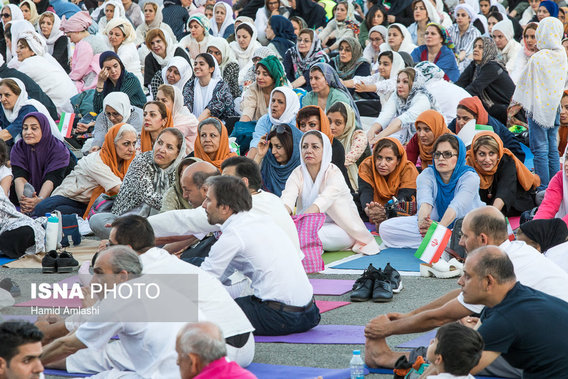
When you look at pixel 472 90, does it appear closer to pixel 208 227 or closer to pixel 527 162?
pixel 527 162

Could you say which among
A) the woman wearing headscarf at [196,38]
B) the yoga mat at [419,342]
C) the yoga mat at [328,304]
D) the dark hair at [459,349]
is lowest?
the yoga mat at [328,304]

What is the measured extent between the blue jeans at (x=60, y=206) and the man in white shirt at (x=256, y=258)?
315cm

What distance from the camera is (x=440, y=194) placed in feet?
23.1

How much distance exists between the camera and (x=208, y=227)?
5.89m

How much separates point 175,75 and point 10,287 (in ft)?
15.5

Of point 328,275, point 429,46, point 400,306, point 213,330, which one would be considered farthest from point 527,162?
point 213,330

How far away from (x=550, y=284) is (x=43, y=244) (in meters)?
3.90

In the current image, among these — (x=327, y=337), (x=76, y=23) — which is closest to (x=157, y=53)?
(x=76, y=23)

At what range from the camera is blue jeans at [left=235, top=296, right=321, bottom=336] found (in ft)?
16.1

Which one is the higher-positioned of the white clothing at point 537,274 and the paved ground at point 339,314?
the white clothing at point 537,274

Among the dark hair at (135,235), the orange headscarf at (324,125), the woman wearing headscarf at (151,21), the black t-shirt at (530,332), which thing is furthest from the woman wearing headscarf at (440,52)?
the black t-shirt at (530,332)

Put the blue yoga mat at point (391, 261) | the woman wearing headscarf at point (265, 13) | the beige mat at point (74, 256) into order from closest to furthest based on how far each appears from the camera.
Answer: the blue yoga mat at point (391, 261), the beige mat at point (74, 256), the woman wearing headscarf at point (265, 13)

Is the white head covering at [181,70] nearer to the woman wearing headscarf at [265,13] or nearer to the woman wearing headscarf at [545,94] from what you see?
the woman wearing headscarf at [265,13]

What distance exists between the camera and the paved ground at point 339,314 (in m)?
4.68
